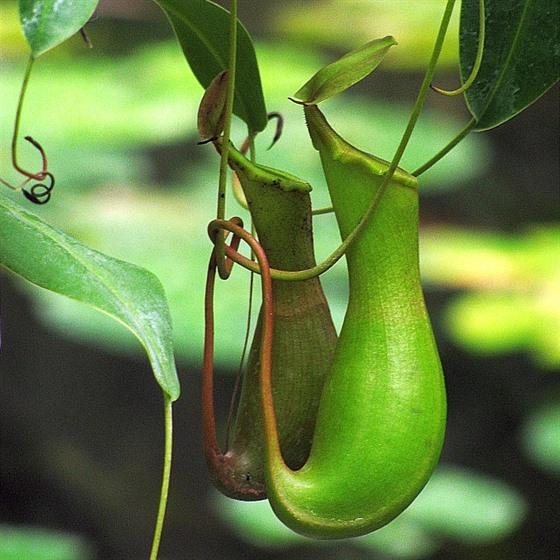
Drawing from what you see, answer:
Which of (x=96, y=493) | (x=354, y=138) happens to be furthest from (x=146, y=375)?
(x=354, y=138)

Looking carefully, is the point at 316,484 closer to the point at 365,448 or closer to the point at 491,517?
the point at 365,448

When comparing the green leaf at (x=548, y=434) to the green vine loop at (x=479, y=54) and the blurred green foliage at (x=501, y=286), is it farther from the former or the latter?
the green vine loop at (x=479, y=54)

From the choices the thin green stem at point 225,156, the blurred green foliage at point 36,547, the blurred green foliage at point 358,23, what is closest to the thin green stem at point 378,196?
the thin green stem at point 225,156

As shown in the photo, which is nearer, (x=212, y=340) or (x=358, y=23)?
(x=212, y=340)

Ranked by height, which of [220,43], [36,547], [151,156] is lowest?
[36,547]

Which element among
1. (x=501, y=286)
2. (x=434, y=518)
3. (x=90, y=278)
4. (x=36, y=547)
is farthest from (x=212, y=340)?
(x=501, y=286)

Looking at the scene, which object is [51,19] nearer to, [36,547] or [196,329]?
[36,547]
